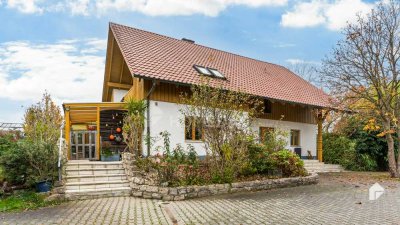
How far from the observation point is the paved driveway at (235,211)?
703 cm

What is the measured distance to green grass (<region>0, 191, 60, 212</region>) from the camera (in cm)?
845

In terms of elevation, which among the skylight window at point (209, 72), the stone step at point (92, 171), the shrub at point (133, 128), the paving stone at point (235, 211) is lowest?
the paving stone at point (235, 211)

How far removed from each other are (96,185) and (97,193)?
0.56 metres

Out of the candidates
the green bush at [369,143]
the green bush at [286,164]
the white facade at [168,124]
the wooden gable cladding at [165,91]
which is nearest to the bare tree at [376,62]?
the green bush at [369,143]

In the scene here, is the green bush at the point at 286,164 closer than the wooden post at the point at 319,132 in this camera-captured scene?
Yes

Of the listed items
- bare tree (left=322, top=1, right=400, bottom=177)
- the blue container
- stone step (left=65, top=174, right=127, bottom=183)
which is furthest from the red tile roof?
the blue container

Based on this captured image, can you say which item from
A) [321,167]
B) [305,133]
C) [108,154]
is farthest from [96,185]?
[305,133]

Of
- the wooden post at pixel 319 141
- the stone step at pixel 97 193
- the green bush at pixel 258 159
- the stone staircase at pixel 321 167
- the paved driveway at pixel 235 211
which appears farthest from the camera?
the wooden post at pixel 319 141

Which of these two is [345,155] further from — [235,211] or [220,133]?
[235,211]

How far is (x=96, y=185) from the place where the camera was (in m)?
10.3

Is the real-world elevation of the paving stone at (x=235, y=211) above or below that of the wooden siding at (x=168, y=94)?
below

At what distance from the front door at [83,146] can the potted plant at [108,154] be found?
72.4 inches

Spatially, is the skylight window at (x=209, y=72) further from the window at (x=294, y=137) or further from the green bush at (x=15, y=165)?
the green bush at (x=15, y=165)

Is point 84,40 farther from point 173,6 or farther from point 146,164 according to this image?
point 146,164
